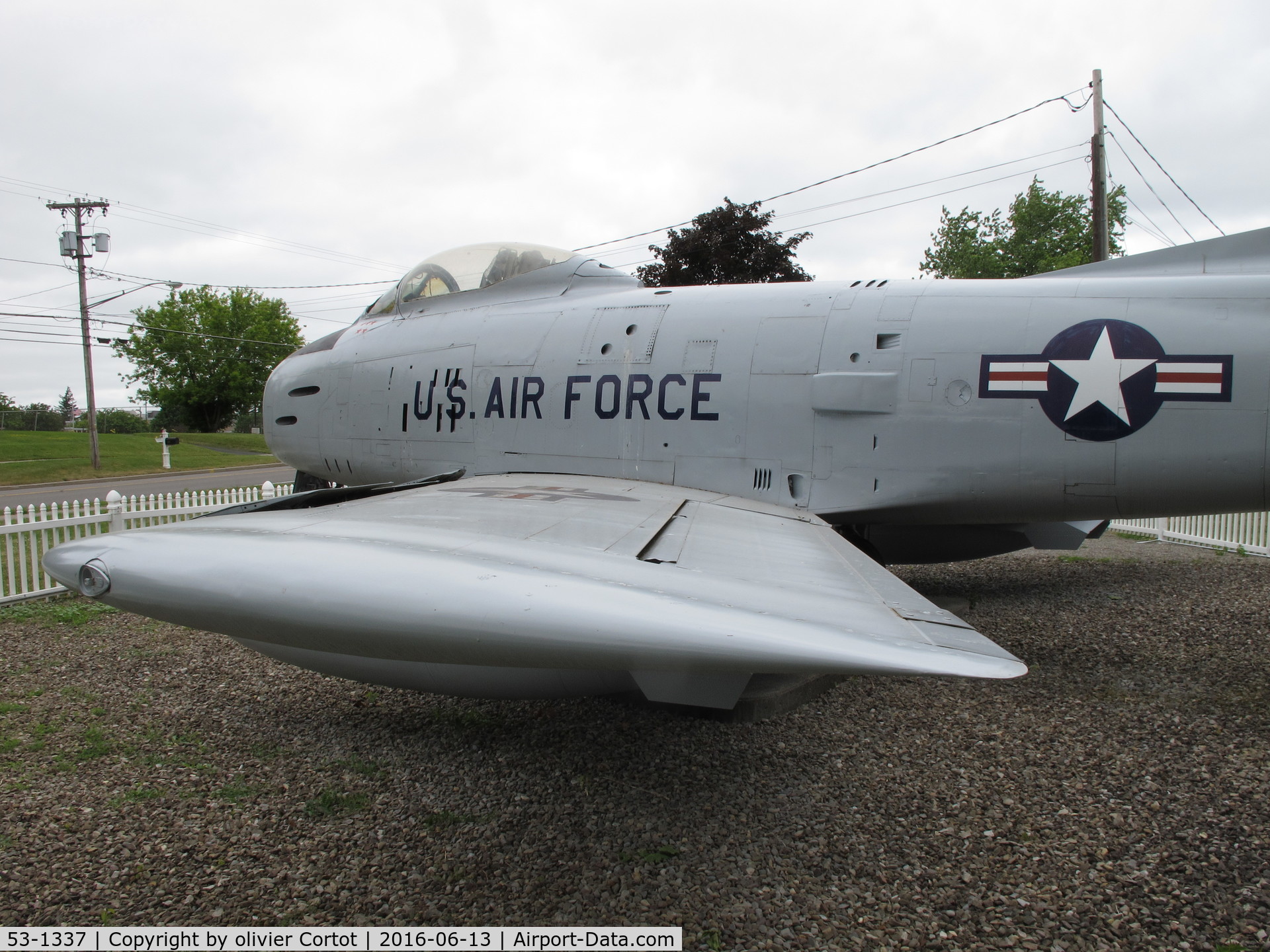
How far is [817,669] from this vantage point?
5.13 feet

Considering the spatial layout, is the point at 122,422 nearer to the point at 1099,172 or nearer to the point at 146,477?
the point at 146,477

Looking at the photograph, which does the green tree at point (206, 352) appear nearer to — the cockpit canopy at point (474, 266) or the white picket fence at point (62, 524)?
the white picket fence at point (62, 524)

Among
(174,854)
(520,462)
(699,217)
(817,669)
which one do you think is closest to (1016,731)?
(817,669)

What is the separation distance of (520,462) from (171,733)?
7.88ft

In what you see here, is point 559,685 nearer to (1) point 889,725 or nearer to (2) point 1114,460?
(1) point 889,725

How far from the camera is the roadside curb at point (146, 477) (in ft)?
62.1

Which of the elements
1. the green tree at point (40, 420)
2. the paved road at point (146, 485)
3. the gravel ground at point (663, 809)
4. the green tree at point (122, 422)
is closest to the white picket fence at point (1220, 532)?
the gravel ground at point (663, 809)

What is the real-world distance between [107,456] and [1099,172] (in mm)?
33822

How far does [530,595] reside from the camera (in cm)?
188

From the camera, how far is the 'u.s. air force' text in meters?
4.11

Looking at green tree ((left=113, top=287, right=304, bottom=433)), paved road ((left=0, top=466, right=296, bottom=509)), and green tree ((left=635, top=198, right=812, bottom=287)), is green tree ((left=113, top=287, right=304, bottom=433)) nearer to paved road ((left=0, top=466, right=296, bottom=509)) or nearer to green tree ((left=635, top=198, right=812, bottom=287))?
paved road ((left=0, top=466, right=296, bottom=509))

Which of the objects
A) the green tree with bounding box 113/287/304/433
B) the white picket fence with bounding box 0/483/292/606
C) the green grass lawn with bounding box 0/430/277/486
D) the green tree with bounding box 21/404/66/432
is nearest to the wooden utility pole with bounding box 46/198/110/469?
the green grass lawn with bounding box 0/430/277/486

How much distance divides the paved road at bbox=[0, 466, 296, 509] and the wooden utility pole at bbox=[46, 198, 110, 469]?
1.99 metres

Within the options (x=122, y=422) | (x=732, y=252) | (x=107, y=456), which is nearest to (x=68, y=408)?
(x=122, y=422)
